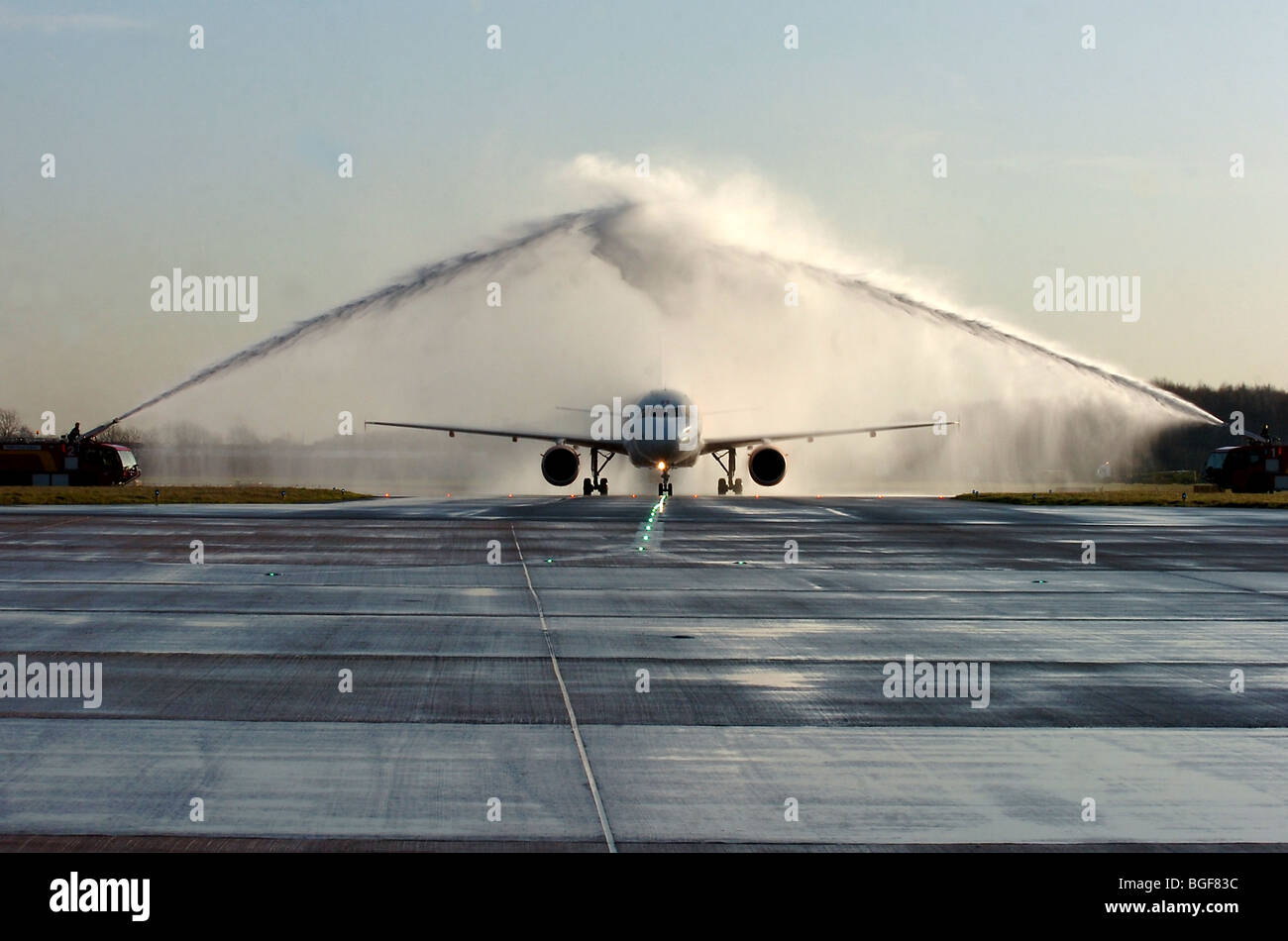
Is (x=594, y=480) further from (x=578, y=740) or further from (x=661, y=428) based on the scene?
(x=578, y=740)

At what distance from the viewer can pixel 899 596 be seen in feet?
70.4

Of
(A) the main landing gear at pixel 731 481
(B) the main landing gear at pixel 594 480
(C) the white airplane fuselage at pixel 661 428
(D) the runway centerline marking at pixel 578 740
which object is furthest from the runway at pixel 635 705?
(A) the main landing gear at pixel 731 481

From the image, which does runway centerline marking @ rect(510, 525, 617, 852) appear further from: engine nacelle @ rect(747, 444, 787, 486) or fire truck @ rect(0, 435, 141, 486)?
fire truck @ rect(0, 435, 141, 486)

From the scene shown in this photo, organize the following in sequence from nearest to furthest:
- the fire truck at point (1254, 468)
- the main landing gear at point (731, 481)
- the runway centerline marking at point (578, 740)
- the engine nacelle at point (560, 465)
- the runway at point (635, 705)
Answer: the runway centerline marking at point (578, 740), the runway at point (635, 705), the engine nacelle at point (560, 465), the fire truck at point (1254, 468), the main landing gear at point (731, 481)

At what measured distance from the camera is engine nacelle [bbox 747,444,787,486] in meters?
60.4

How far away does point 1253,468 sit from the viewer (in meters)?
65.8

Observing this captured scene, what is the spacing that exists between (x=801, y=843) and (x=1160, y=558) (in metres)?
23.4

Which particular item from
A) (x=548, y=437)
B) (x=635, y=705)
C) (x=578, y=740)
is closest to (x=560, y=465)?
(x=548, y=437)

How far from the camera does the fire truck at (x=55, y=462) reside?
6819 cm

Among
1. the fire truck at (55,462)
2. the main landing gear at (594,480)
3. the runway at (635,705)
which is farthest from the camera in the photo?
the fire truck at (55,462)

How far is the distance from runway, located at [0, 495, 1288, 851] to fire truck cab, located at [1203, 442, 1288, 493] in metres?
41.6

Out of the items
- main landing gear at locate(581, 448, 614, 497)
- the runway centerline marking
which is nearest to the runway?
the runway centerline marking

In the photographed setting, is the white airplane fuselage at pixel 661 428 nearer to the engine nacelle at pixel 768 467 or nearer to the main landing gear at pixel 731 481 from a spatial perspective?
the engine nacelle at pixel 768 467
